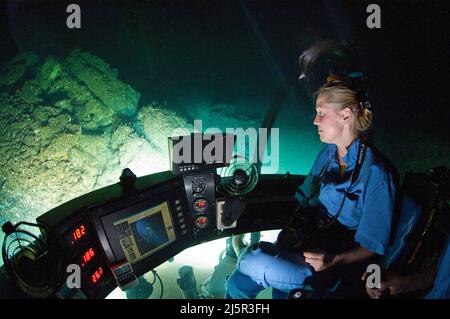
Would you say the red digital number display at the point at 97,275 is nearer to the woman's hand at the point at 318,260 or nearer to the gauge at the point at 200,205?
the gauge at the point at 200,205

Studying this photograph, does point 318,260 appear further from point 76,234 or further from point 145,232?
point 76,234

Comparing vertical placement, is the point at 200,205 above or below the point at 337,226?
above

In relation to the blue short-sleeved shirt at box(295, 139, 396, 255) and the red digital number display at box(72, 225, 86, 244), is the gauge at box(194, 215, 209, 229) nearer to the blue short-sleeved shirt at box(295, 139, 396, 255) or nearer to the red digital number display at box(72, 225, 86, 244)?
the red digital number display at box(72, 225, 86, 244)

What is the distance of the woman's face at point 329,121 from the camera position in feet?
6.58

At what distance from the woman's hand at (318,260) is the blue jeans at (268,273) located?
0.04m

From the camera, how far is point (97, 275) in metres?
1.75

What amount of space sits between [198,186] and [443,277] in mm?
1749

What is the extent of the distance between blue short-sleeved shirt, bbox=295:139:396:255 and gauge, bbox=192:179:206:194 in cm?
109

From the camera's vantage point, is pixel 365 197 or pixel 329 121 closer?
pixel 365 197

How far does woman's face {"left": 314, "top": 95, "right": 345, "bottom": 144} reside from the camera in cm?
201

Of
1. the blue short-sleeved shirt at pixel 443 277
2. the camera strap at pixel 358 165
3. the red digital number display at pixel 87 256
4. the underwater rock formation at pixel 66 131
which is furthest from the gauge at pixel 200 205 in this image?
the underwater rock formation at pixel 66 131

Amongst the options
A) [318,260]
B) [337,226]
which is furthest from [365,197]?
[318,260]

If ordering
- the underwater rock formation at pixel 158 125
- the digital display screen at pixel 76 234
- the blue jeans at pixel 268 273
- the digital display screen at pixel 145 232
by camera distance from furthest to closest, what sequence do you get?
1. the underwater rock formation at pixel 158 125
2. the digital display screen at pixel 145 232
3. the blue jeans at pixel 268 273
4. the digital display screen at pixel 76 234

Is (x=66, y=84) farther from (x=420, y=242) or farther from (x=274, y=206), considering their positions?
(x=420, y=242)
